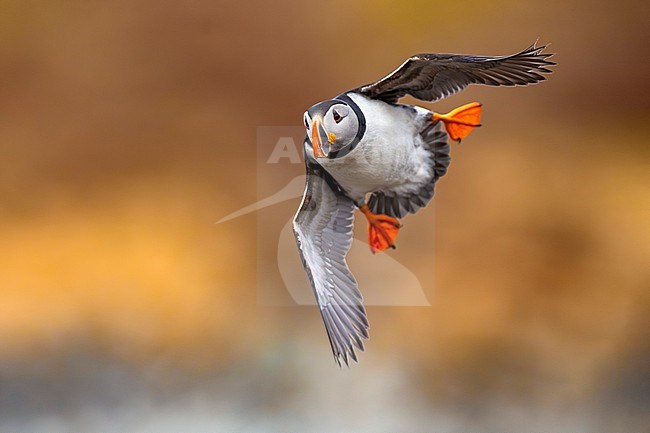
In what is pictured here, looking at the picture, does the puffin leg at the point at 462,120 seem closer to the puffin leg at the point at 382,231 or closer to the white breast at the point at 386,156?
the white breast at the point at 386,156

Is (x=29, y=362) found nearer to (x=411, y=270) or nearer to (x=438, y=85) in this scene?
(x=411, y=270)

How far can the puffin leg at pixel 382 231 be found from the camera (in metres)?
1.62

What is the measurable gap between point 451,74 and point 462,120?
3.8 inches

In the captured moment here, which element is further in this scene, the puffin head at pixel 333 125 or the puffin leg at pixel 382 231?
the puffin leg at pixel 382 231

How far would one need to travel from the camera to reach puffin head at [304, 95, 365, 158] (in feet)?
4.38

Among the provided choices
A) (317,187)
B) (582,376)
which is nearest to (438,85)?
(317,187)

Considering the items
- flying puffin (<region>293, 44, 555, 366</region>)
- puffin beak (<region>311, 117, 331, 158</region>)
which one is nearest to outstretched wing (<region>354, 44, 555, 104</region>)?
flying puffin (<region>293, 44, 555, 366</region>)

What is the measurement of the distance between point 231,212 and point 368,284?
0.50 m

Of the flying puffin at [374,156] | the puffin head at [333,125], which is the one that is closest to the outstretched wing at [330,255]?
the flying puffin at [374,156]

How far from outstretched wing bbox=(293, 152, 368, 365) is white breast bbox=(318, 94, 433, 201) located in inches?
3.0

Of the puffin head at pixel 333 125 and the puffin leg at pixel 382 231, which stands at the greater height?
the puffin head at pixel 333 125

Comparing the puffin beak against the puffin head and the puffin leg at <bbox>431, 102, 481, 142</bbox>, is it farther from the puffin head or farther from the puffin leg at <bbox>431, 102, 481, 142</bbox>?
the puffin leg at <bbox>431, 102, 481, 142</bbox>

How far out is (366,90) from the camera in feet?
4.85

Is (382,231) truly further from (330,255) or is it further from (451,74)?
(451,74)
